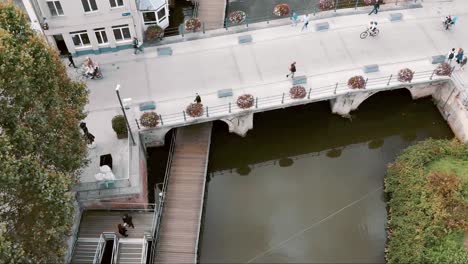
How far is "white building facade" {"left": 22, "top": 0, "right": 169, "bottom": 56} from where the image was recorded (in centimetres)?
3403

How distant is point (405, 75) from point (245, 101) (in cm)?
1210

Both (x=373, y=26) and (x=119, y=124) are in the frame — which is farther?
(x=373, y=26)

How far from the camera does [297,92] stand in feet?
111

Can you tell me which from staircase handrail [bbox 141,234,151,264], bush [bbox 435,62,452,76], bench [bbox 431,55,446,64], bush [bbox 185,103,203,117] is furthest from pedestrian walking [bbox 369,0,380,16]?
staircase handrail [bbox 141,234,151,264]

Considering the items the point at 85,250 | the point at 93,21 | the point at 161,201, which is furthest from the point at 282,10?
the point at 85,250

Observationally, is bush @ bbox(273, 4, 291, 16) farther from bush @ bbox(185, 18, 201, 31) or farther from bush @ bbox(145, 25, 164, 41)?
bush @ bbox(145, 25, 164, 41)

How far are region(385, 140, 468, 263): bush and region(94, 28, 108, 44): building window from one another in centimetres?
2348

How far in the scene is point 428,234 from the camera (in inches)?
1138

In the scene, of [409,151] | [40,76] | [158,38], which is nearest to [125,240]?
[40,76]

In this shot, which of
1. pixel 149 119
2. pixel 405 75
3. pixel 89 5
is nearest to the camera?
pixel 149 119

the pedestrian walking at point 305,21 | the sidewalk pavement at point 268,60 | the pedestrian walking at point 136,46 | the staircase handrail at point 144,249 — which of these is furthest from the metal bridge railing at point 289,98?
the staircase handrail at point 144,249

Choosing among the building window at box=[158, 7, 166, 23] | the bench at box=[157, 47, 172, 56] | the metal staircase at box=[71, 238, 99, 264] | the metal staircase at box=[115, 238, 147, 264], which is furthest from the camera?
the building window at box=[158, 7, 166, 23]

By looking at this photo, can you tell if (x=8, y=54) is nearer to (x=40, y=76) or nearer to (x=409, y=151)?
(x=40, y=76)

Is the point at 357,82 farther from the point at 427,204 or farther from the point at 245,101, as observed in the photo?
the point at 427,204
